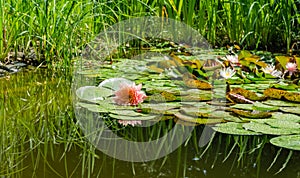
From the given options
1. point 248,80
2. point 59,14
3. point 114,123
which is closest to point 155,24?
point 59,14

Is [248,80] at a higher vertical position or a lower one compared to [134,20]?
lower

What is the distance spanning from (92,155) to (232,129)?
44 centimetres

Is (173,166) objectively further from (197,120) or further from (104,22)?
(104,22)

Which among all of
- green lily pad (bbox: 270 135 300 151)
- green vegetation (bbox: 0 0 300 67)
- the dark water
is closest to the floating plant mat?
green lily pad (bbox: 270 135 300 151)

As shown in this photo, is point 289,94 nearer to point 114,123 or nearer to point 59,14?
point 114,123

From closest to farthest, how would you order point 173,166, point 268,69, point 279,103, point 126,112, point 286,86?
point 173,166 → point 126,112 → point 279,103 → point 286,86 → point 268,69

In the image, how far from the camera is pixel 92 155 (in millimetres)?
1026

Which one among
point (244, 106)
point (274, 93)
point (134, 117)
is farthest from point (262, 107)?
point (134, 117)

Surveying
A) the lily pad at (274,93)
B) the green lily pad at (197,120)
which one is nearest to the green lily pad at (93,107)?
the green lily pad at (197,120)

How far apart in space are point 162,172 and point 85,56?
1627 millimetres

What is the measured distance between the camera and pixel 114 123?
1.31 m

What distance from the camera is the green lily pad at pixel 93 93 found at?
1588 mm

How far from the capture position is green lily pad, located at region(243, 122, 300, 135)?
1218 mm

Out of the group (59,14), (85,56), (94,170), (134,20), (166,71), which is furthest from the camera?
(134,20)
